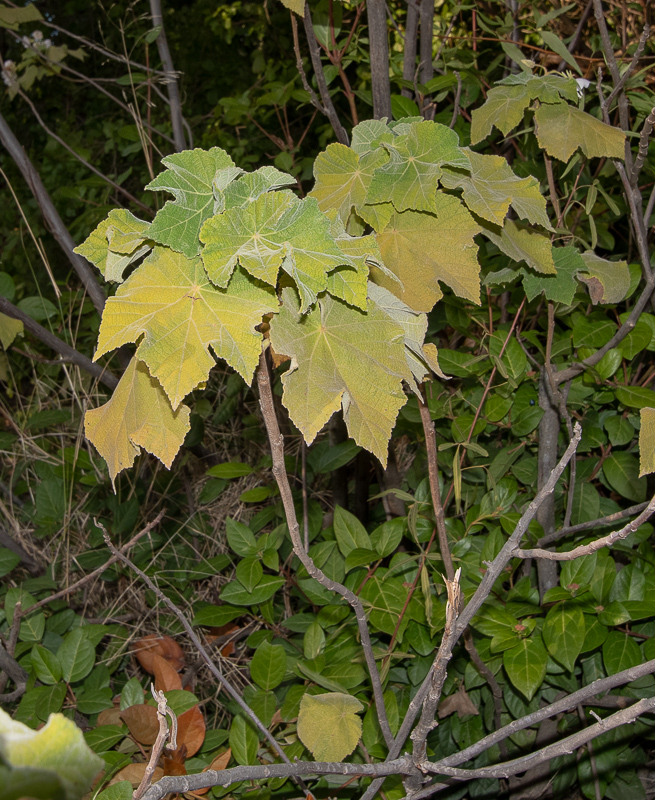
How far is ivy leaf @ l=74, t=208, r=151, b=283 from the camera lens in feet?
1.90

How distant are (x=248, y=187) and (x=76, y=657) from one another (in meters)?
0.92

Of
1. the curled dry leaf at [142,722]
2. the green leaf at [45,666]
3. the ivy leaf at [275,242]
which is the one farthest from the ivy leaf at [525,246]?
the green leaf at [45,666]

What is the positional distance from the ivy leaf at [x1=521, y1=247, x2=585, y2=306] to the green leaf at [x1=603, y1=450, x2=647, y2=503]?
378 mm

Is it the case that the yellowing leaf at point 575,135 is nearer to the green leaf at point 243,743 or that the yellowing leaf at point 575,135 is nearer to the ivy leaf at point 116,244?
the ivy leaf at point 116,244

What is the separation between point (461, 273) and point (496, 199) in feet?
0.28

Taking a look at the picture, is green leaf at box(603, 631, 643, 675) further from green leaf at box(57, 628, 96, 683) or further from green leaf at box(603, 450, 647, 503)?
green leaf at box(57, 628, 96, 683)

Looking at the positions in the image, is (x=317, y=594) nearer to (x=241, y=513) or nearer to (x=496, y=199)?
(x=241, y=513)

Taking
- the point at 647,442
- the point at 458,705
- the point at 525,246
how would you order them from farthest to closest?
1. the point at 458,705
2. the point at 525,246
3. the point at 647,442

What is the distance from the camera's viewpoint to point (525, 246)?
81 centimetres

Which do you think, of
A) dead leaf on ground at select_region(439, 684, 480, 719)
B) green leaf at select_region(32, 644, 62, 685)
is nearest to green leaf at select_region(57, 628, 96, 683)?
green leaf at select_region(32, 644, 62, 685)

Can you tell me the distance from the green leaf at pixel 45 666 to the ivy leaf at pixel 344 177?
0.87 metres

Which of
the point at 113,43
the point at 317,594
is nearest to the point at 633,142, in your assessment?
the point at 317,594

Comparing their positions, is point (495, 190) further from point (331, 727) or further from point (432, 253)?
point (331, 727)

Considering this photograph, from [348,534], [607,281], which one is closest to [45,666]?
[348,534]
